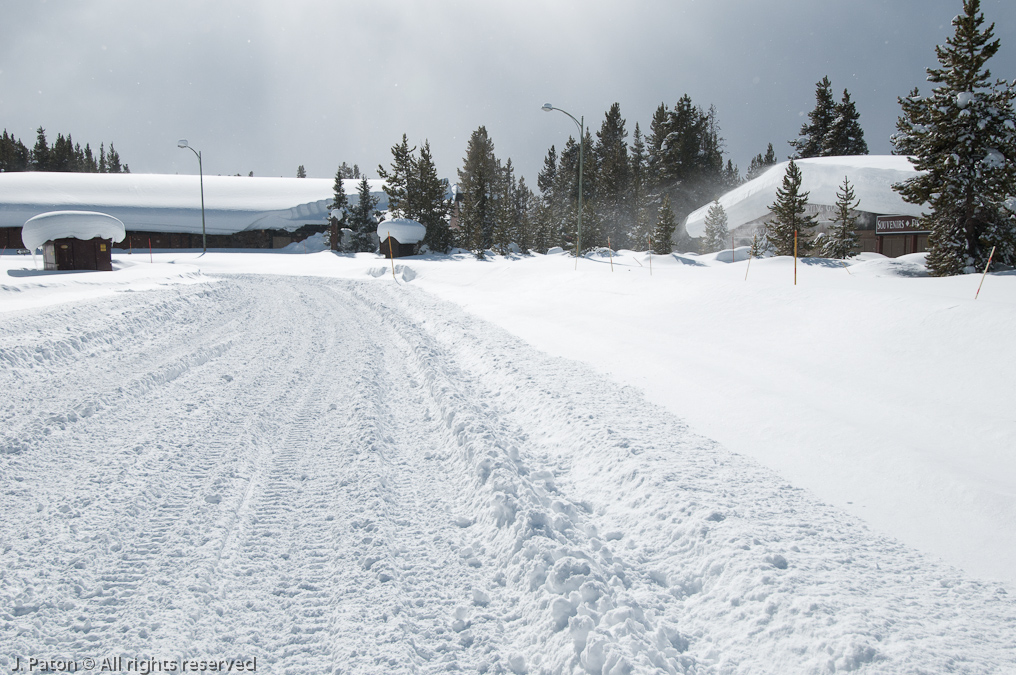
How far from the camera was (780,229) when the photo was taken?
31.7m

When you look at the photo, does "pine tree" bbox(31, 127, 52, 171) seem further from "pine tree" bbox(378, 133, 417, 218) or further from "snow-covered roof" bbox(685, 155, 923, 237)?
"snow-covered roof" bbox(685, 155, 923, 237)

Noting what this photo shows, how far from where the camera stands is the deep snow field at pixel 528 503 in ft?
8.29

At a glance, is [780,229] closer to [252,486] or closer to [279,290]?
[279,290]

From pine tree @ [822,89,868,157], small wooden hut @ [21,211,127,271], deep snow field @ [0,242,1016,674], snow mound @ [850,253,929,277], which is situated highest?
pine tree @ [822,89,868,157]

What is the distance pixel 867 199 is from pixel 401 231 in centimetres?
3065

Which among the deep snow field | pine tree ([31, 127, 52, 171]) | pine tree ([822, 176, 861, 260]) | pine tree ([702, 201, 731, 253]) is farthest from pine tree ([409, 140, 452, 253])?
pine tree ([31, 127, 52, 171])

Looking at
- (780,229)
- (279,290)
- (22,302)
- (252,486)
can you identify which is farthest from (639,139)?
(252,486)

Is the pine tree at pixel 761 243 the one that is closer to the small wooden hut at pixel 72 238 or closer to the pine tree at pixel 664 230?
the pine tree at pixel 664 230

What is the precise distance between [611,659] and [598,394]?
4.05 m

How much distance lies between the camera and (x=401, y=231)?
39.0m

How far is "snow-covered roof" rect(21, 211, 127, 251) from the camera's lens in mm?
25250

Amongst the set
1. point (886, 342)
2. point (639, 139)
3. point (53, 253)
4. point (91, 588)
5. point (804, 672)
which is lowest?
point (804, 672)

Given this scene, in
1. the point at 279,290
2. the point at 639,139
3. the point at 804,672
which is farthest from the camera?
the point at 639,139

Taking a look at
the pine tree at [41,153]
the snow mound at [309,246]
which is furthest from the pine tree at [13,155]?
the snow mound at [309,246]
